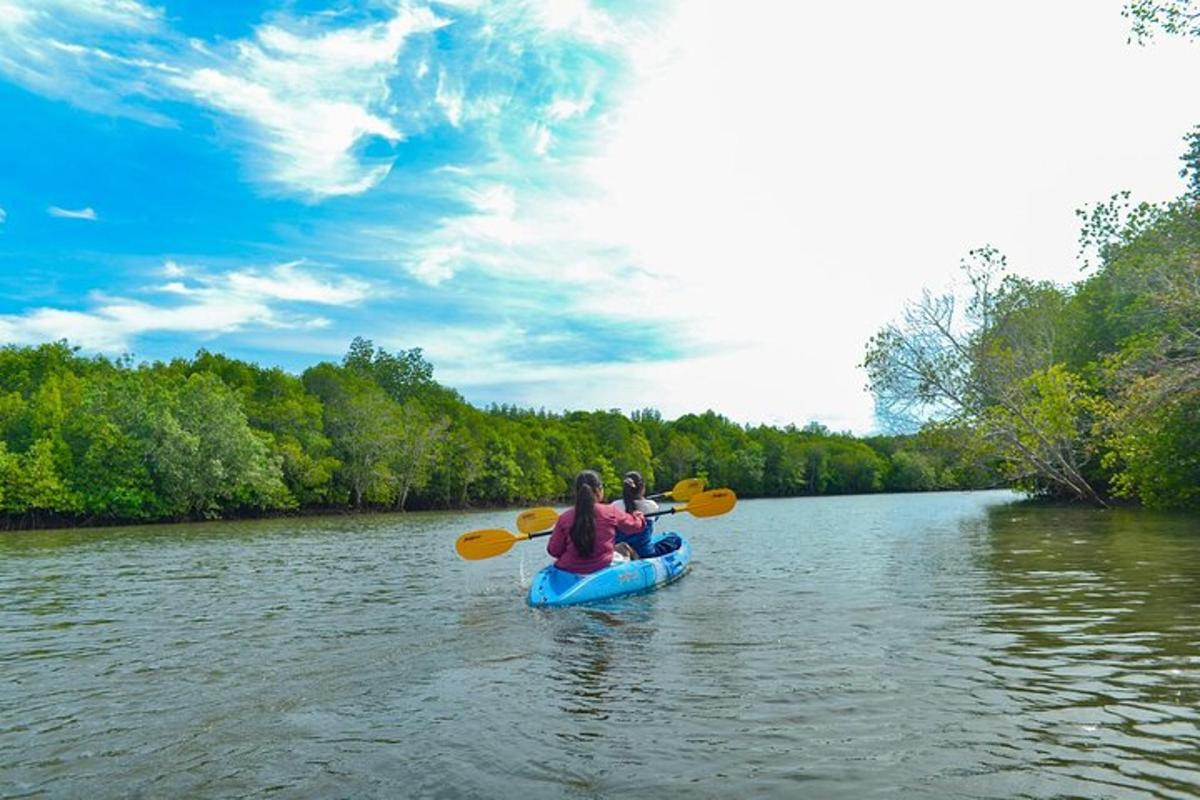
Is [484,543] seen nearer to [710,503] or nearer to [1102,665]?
[710,503]

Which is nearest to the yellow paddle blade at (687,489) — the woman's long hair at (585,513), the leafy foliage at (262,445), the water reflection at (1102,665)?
the water reflection at (1102,665)

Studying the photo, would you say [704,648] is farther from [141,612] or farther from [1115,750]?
[141,612]

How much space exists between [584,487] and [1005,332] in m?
28.0

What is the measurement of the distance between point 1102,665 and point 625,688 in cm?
402

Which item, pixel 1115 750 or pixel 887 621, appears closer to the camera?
pixel 1115 750

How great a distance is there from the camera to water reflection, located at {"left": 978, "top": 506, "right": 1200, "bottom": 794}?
4559 millimetres

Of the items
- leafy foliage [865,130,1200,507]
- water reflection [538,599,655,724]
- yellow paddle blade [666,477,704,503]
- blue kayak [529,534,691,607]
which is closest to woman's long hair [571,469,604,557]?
blue kayak [529,534,691,607]

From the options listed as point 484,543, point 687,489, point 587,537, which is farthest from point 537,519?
point 687,489

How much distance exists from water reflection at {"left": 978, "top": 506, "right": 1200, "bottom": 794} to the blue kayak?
487 cm

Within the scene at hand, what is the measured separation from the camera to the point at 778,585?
43.2 feet

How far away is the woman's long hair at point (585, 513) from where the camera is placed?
36.3ft

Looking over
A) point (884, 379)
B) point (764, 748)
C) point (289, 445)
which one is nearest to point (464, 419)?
point (289, 445)

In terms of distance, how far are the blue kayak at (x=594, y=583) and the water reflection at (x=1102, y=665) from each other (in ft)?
16.0

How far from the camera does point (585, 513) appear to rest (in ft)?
37.0
